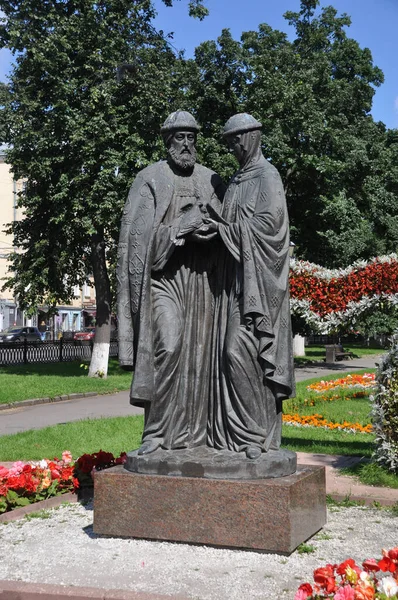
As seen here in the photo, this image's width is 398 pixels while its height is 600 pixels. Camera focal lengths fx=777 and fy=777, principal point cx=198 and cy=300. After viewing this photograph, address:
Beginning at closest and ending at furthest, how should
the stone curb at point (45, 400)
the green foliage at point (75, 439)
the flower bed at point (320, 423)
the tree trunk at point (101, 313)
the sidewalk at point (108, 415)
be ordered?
the sidewalk at point (108, 415)
the green foliage at point (75, 439)
the flower bed at point (320, 423)
the stone curb at point (45, 400)
the tree trunk at point (101, 313)

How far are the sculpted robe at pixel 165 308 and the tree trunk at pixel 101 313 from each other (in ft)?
50.8

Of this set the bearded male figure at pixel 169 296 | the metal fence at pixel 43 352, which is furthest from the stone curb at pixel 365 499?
the metal fence at pixel 43 352

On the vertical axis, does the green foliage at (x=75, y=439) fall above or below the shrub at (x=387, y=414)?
below

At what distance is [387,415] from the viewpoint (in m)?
7.72

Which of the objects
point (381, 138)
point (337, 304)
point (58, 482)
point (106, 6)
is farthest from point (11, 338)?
point (58, 482)

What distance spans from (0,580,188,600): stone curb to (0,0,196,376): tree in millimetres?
14629

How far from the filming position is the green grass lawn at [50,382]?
17.6 m

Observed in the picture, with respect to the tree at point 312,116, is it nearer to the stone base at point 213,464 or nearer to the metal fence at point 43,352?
the metal fence at point 43,352

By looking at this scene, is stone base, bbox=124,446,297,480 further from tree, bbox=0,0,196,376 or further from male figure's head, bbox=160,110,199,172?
tree, bbox=0,0,196,376

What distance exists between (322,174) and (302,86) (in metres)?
3.13

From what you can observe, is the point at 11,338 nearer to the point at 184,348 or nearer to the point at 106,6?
the point at 106,6

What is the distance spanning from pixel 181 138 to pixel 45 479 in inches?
121

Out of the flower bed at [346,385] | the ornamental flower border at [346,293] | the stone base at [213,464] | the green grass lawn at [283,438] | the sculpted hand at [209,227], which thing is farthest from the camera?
the flower bed at [346,385]

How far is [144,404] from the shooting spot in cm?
536
